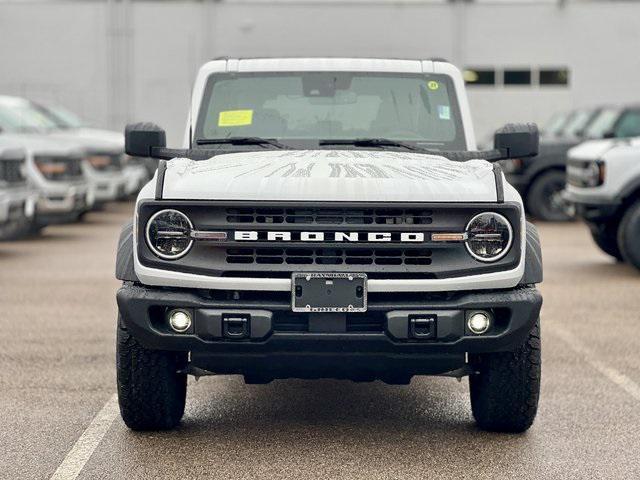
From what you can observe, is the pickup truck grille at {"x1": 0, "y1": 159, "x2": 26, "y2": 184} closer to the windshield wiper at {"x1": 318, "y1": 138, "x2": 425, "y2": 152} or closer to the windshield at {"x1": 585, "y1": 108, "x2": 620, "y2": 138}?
the windshield at {"x1": 585, "y1": 108, "x2": 620, "y2": 138}

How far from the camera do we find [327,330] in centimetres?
618

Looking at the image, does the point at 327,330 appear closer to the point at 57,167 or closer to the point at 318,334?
the point at 318,334

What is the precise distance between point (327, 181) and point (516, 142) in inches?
52.9

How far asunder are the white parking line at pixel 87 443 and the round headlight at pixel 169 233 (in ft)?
3.19

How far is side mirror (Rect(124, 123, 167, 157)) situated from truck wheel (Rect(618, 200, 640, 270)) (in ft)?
26.6

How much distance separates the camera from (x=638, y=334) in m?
10.5

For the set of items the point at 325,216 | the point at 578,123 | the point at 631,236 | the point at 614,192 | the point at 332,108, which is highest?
the point at 332,108

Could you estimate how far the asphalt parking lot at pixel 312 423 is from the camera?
20.4 ft

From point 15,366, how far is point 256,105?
7.93ft

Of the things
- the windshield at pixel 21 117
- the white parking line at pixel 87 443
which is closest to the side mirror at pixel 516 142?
the white parking line at pixel 87 443

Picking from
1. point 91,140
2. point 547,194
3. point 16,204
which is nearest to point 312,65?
point 16,204

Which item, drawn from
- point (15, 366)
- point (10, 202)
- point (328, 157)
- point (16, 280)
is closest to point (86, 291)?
point (16, 280)

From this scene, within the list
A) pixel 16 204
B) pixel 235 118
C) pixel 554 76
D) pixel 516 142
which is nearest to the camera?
pixel 516 142

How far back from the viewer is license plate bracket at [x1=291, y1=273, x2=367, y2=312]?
6176mm
